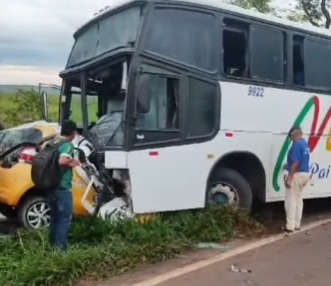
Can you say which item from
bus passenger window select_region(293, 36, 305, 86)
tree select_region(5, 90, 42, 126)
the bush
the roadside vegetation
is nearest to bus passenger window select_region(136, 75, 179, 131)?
the bush

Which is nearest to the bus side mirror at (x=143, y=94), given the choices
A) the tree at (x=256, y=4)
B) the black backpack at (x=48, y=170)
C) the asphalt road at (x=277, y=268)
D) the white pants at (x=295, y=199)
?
the black backpack at (x=48, y=170)

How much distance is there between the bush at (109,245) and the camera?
6.39 metres

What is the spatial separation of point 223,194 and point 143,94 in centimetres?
225

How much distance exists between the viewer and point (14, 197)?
27.9 feet

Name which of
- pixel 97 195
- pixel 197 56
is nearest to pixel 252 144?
pixel 197 56

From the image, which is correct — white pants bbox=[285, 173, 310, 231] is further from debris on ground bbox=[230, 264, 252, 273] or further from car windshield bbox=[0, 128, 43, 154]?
car windshield bbox=[0, 128, 43, 154]

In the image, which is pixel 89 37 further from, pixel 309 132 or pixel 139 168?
pixel 309 132

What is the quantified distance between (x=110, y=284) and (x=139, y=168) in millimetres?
2139

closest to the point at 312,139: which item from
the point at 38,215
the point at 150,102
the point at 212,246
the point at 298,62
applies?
the point at 298,62

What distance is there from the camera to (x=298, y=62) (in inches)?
407

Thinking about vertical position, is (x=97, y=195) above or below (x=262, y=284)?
above

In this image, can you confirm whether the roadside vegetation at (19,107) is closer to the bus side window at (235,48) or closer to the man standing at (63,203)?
the bus side window at (235,48)

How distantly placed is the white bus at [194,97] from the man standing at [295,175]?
566mm

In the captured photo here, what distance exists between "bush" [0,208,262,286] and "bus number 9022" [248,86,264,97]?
1.88 meters
